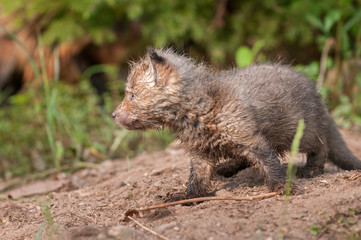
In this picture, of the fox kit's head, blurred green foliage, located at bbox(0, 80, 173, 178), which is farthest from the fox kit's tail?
blurred green foliage, located at bbox(0, 80, 173, 178)

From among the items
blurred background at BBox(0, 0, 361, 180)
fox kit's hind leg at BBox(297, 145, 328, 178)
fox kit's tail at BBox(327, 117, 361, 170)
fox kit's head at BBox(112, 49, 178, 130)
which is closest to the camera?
fox kit's head at BBox(112, 49, 178, 130)

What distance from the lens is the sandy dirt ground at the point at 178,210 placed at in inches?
124

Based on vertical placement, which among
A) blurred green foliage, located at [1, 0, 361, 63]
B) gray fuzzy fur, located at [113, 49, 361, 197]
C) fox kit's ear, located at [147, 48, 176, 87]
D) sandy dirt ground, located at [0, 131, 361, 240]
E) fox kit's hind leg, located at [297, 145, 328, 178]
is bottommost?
sandy dirt ground, located at [0, 131, 361, 240]

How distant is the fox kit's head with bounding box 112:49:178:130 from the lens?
13.5 ft

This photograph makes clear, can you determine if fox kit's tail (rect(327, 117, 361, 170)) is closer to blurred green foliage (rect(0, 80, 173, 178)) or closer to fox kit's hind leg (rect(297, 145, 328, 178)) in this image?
fox kit's hind leg (rect(297, 145, 328, 178))

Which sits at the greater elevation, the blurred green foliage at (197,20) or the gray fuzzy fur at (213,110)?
the blurred green foliage at (197,20)

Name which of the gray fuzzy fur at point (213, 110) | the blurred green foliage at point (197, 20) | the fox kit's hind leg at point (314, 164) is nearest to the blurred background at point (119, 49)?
the blurred green foliage at point (197, 20)

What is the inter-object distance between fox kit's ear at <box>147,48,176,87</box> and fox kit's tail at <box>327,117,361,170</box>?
6.54 feet

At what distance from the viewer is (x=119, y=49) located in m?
9.89

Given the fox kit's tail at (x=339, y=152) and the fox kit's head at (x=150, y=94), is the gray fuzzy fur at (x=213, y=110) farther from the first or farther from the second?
the fox kit's tail at (x=339, y=152)

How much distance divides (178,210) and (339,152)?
7.33ft

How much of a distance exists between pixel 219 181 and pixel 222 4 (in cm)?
496

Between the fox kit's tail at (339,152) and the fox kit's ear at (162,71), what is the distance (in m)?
1.99

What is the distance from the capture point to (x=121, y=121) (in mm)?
4281
